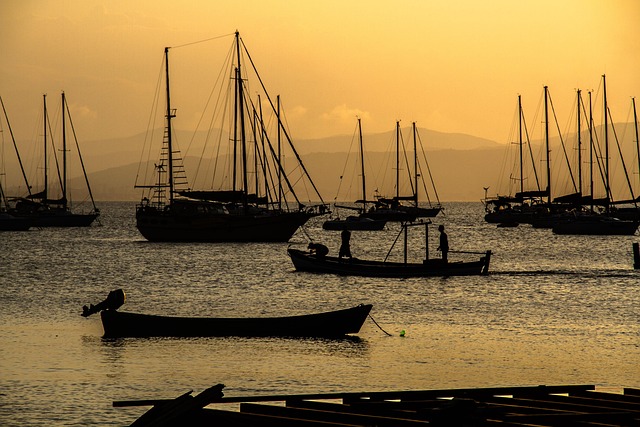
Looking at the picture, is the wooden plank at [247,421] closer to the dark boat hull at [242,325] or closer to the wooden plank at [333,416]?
the wooden plank at [333,416]

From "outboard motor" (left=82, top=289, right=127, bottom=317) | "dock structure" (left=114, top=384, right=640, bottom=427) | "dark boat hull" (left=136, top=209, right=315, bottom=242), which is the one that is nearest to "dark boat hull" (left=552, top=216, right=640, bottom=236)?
"dark boat hull" (left=136, top=209, right=315, bottom=242)

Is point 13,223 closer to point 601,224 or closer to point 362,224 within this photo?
point 362,224

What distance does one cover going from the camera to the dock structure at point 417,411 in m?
16.0

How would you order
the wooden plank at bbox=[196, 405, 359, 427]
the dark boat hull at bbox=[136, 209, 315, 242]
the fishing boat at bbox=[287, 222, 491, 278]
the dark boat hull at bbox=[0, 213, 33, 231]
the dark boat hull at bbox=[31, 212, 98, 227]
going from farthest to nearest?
the dark boat hull at bbox=[31, 212, 98, 227] → the dark boat hull at bbox=[0, 213, 33, 231] → the dark boat hull at bbox=[136, 209, 315, 242] → the fishing boat at bbox=[287, 222, 491, 278] → the wooden plank at bbox=[196, 405, 359, 427]

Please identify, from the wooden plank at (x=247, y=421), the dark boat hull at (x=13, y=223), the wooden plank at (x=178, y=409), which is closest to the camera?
the wooden plank at (x=178, y=409)

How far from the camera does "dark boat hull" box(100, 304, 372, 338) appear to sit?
35406 millimetres

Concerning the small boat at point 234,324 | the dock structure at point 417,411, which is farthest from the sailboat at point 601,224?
the dock structure at point 417,411

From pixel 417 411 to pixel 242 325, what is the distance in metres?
18.9

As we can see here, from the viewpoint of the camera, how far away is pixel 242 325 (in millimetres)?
35594

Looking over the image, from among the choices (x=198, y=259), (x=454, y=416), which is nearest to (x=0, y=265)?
(x=198, y=259)

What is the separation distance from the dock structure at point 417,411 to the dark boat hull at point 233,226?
76.9m

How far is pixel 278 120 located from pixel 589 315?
2697 inches

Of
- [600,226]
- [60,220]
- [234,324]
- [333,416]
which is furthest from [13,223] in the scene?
[333,416]

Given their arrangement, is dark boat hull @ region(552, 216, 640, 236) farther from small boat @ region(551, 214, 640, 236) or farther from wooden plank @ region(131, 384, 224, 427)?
wooden plank @ region(131, 384, 224, 427)
